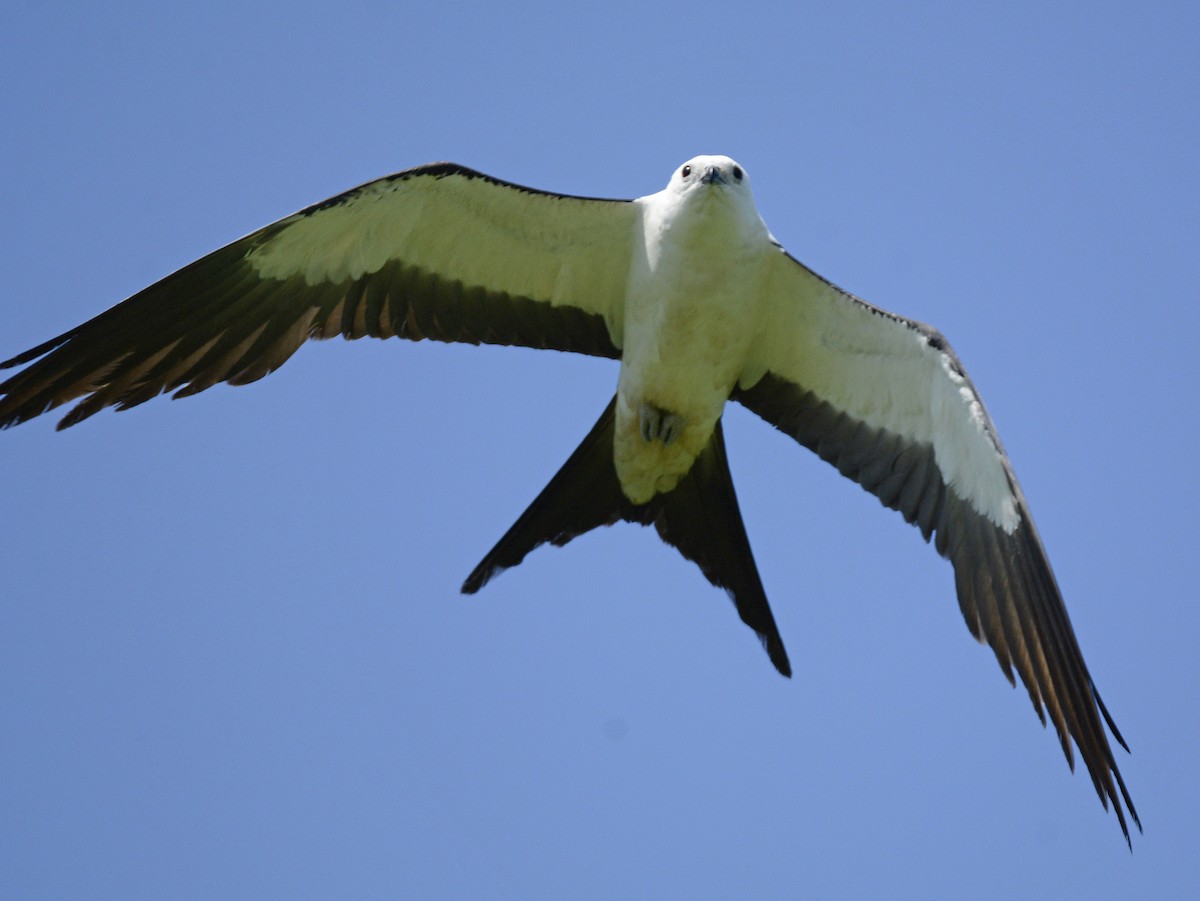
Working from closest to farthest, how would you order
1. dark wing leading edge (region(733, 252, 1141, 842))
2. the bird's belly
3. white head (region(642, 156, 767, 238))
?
dark wing leading edge (region(733, 252, 1141, 842)) < white head (region(642, 156, 767, 238)) < the bird's belly

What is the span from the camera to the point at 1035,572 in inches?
311

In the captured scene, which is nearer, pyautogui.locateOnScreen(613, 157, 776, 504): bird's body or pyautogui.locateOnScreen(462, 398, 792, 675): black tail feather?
pyautogui.locateOnScreen(613, 157, 776, 504): bird's body

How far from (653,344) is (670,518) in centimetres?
111

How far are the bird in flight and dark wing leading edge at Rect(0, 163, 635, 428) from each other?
12mm

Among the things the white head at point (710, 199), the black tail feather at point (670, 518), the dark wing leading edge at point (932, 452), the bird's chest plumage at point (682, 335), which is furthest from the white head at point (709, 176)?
the black tail feather at point (670, 518)

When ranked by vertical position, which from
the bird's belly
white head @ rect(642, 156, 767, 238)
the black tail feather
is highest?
white head @ rect(642, 156, 767, 238)

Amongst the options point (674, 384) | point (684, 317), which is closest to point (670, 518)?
point (674, 384)

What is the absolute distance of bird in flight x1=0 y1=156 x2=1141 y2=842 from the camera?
26.2 feet

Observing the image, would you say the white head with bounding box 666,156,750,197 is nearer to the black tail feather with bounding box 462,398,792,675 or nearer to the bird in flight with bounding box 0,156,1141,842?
the bird in flight with bounding box 0,156,1141,842

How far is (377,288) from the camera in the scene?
28.2ft

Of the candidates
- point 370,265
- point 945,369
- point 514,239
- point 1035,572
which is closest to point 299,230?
point 370,265

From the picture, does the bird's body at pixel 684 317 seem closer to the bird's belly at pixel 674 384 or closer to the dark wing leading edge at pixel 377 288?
the bird's belly at pixel 674 384

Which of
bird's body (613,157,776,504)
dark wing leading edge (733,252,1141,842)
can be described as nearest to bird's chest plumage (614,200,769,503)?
bird's body (613,157,776,504)

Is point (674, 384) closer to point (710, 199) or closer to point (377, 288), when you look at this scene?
point (710, 199)
